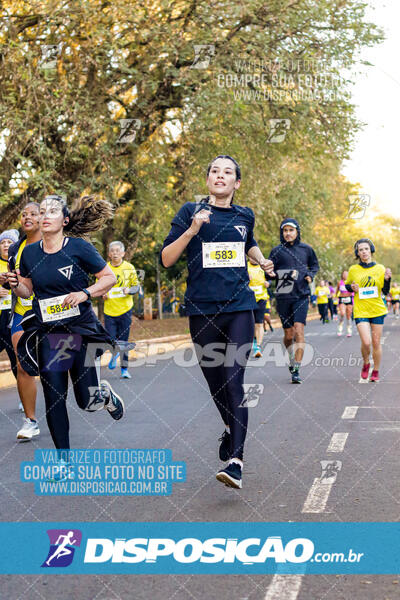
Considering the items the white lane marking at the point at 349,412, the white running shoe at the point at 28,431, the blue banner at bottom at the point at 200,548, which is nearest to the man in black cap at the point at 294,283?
the white lane marking at the point at 349,412

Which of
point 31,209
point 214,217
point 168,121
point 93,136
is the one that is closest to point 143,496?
point 214,217

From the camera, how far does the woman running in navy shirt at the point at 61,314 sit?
573 cm

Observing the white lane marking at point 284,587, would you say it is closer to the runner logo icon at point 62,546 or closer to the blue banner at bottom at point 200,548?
the blue banner at bottom at point 200,548

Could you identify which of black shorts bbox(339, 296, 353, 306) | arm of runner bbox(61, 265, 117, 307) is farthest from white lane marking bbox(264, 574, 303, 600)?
black shorts bbox(339, 296, 353, 306)

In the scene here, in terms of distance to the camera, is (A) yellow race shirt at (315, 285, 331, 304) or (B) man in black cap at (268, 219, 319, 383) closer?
(B) man in black cap at (268, 219, 319, 383)

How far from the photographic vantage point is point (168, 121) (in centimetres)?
2133

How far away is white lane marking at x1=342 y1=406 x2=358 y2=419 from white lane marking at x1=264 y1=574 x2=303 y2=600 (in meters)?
4.63

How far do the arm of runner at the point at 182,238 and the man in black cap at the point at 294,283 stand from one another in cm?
602

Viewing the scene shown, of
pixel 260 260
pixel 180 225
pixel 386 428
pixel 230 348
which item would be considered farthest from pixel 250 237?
pixel 386 428

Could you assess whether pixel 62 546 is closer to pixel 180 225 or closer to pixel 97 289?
pixel 97 289

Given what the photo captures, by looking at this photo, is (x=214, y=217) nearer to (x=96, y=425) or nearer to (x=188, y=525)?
→ (x=188, y=525)

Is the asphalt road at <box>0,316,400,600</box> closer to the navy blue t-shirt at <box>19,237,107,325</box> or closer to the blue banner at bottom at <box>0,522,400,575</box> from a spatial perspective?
the blue banner at bottom at <box>0,522,400,575</box>

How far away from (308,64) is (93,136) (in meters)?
5.43

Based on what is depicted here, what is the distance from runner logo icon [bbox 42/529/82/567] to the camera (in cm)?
411
